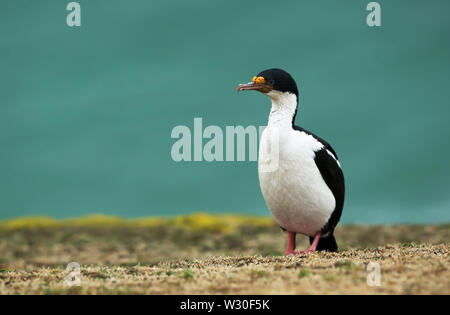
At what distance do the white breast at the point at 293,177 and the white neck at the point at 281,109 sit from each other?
18mm

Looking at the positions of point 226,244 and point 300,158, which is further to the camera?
point 226,244

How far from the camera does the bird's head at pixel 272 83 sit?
9.71 meters

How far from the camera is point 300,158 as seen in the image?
9562 mm

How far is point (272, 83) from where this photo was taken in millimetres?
9711

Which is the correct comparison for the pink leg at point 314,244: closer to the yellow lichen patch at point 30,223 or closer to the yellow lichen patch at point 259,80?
the yellow lichen patch at point 259,80

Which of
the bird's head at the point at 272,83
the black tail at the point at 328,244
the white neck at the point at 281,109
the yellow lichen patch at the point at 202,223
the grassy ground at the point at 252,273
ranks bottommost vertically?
the grassy ground at the point at 252,273

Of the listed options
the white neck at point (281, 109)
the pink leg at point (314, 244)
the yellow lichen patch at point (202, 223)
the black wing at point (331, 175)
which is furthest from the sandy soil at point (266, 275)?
the yellow lichen patch at point (202, 223)

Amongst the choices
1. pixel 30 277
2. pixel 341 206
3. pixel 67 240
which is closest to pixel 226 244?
pixel 67 240

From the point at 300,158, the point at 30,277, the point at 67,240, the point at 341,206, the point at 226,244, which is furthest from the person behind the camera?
the point at 67,240

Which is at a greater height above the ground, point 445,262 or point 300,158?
point 300,158

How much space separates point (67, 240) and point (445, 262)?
16.0 m

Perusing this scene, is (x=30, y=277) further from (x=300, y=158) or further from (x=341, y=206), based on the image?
(x=341, y=206)
